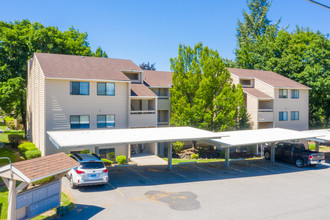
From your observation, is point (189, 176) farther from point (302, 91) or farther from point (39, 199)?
point (302, 91)

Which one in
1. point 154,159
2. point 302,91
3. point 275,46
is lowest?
point 154,159

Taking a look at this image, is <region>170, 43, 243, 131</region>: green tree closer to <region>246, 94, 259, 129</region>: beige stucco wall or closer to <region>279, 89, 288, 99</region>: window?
<region>246, 94, 259, 129</region>: beige stucco wall

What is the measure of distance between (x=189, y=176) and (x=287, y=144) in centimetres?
1189

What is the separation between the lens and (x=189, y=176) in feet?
67.6

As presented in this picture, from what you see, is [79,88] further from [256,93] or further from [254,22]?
[254,22]

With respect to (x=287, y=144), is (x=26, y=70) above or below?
above

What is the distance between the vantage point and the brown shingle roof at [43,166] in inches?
423

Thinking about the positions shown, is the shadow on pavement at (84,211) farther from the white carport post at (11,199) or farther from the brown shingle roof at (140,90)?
the brown shingle roof at (140,90)

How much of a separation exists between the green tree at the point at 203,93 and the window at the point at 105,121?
7.95m

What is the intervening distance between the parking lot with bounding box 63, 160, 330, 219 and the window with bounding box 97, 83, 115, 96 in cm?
836

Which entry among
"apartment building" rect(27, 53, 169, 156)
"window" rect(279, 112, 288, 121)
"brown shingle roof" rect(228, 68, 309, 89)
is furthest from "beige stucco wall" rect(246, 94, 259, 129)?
"apartment building" rect(27, 53, 169, 156)

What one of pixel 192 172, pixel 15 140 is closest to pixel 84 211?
pixel 192 172

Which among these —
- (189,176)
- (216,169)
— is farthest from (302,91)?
(189,176)

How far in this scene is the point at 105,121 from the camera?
2758cm
